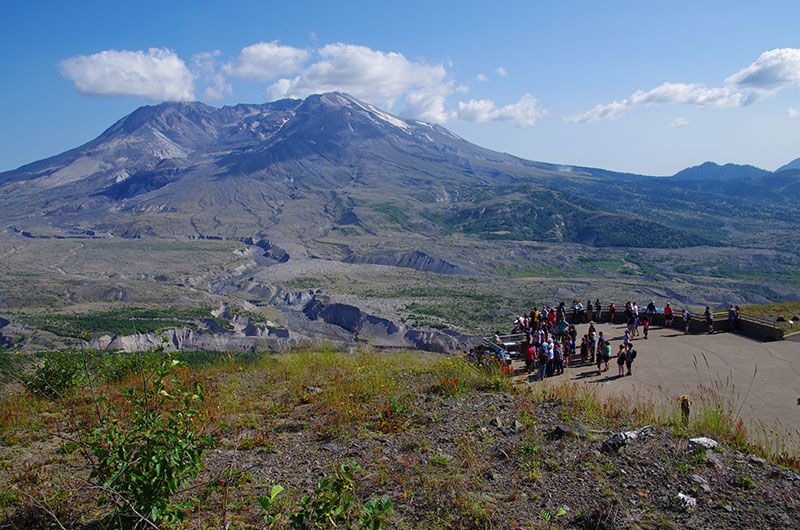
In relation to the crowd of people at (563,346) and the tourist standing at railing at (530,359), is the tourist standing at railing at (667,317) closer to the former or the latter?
the crowd of people at (563,346)

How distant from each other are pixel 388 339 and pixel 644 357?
33.7 meters

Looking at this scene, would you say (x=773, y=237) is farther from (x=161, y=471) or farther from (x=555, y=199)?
(x=161, y=471)

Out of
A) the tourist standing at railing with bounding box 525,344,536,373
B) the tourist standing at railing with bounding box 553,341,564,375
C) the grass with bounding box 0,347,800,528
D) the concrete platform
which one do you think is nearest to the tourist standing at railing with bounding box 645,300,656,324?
the concrete platform

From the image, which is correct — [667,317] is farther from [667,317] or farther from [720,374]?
[720,374]

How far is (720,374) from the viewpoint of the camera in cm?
987

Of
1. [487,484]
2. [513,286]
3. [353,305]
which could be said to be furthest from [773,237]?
[487,484]

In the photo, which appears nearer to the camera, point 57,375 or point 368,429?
point 368,429

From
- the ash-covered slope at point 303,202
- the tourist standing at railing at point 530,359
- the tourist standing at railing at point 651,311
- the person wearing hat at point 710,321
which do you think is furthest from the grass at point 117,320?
the ash-covered slope at point 303,202

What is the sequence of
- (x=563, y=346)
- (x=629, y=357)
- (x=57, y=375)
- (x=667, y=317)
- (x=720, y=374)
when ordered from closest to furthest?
1. (x=57, y=375)
2. (x=720, y=374)
3. (x=629, y=357)
4. (x=563, y=346)
5. (x=667, y=317)

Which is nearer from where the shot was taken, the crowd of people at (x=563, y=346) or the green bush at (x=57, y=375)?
the green bush at (x=57, y=375)

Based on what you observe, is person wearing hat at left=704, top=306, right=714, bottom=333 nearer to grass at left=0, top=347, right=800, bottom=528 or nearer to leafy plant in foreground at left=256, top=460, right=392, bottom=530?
grass at left=0, top=347, right=800, bottom=528

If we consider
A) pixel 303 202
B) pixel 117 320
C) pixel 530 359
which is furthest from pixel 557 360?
pixel 303 202

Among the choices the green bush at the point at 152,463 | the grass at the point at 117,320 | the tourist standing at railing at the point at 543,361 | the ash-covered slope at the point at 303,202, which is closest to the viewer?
the green bush at the point at 152,463

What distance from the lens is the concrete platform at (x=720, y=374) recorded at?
775 cm
